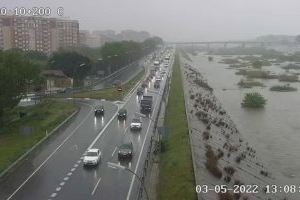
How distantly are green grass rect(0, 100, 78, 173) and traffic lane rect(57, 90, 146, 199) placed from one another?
15.2 ft

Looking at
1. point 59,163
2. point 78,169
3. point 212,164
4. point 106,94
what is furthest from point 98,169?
point 106,94

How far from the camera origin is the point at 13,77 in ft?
126

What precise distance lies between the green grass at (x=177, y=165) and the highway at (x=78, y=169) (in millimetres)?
1422

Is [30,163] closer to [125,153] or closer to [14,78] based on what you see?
[125,153]

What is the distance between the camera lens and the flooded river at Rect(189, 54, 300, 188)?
31891mm

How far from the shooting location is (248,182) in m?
27.3

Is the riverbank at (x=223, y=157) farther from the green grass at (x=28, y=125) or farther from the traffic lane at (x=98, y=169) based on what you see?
the green grass at (x=28, y=125)

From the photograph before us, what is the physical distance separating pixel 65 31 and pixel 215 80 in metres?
67.3

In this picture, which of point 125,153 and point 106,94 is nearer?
point 125,153

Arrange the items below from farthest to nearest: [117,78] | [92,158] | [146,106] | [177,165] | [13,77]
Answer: [117,78], [146,106], [13,77], [92,158], [177,165]

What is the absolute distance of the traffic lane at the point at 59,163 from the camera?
22970mm

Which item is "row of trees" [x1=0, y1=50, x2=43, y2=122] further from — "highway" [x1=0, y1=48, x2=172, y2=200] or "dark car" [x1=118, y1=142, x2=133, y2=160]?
"dark car" [x1=118, y1=142, x2=133, y2=160]

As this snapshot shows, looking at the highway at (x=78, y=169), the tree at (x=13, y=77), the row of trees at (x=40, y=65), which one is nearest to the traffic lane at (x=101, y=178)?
the highway at (x=78, y=169)

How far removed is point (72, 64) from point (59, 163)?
47898mm
